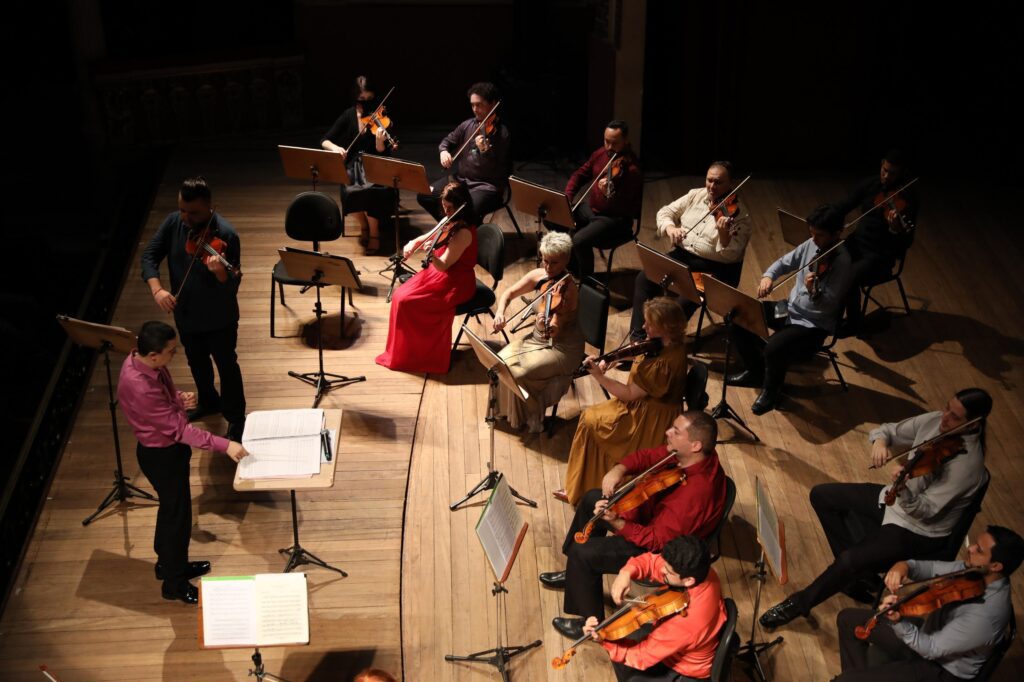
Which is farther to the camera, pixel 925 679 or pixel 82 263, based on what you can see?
pixel 82 263

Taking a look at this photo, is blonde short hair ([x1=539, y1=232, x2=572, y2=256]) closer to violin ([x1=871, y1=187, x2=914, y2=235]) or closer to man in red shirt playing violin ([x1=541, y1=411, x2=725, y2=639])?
man in red shirt playing violin ([x1=541, y1=411, x2=725, y2=639])

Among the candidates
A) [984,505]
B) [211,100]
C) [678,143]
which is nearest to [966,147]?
[678,143]

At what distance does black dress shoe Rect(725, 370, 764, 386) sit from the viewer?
6095 millimetres

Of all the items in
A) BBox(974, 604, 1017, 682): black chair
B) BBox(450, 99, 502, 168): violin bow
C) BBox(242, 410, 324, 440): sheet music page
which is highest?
BBox(450, 99, 502, 168): violin bow

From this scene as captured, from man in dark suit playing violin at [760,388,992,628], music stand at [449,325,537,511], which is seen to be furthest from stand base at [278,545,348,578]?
man in dark suit playing violin at [760,388,992,628]

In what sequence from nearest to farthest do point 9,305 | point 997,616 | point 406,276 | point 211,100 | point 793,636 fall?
point 997,616
point 793,636
point 406,276
point 9,305
point 211,100

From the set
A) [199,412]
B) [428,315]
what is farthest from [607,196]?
[199,412]

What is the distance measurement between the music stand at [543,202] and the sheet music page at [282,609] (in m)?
3.34

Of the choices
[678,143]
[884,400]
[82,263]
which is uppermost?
[678,143]

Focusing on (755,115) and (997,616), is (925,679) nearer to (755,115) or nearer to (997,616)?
(997,616)

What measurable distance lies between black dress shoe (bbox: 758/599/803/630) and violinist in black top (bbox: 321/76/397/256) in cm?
413

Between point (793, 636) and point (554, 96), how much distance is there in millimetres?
5413

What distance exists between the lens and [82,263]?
981 centimetres

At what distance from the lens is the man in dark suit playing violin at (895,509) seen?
169 inches
